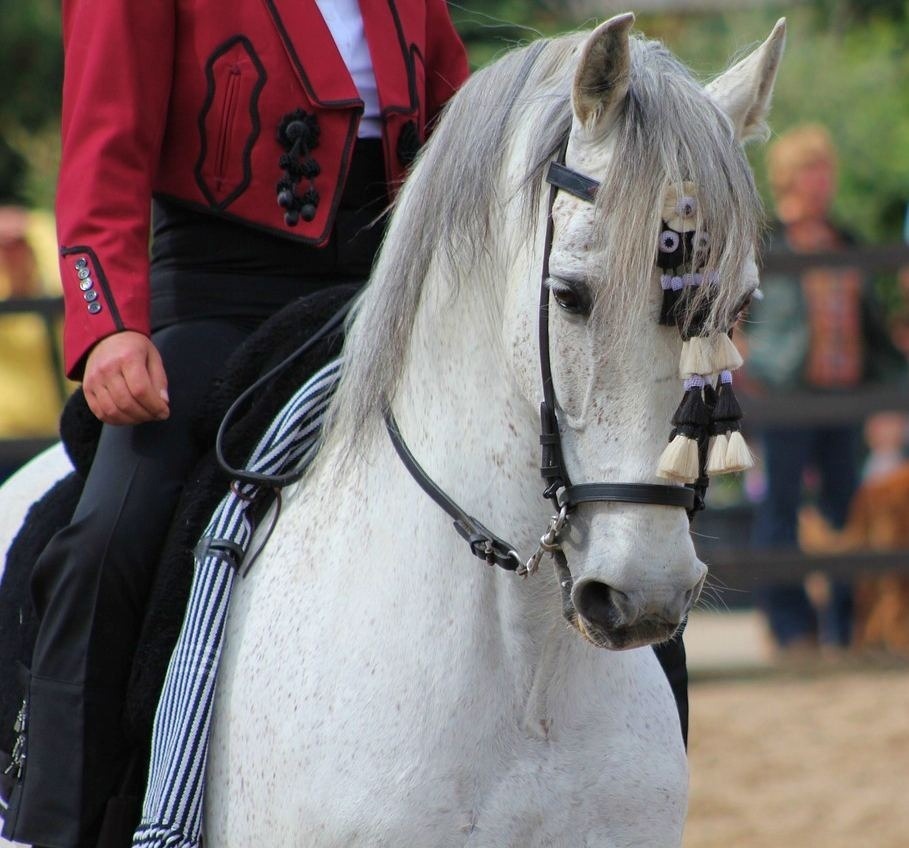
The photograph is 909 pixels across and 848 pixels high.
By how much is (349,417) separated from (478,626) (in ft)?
1.34

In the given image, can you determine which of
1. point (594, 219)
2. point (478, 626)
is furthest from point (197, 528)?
point (594, 219)

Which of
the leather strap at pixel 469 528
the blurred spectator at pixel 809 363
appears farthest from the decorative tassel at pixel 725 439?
the blurred spectator at pixel 809 363

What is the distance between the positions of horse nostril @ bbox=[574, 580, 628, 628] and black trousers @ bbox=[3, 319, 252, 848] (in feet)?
2.65

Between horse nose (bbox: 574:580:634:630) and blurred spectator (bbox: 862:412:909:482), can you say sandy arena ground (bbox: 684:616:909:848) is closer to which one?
blurred spectator (bbox: 862:412:909:482)

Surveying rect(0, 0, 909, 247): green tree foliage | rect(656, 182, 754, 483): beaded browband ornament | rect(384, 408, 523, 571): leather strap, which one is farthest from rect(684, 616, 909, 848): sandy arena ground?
rect(0, 0, 909, 247): green tree foliage

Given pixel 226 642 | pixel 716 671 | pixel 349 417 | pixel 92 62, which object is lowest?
pixel 716 671

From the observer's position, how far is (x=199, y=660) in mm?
2439

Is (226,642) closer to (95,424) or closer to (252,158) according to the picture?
(95,424)

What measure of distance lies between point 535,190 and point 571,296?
19 centimetres

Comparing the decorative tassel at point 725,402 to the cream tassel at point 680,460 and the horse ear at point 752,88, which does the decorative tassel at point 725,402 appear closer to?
the cream tassel at point 680,460

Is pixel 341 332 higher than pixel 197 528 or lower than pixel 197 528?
higher

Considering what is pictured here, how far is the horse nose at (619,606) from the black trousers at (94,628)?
0.81 meters

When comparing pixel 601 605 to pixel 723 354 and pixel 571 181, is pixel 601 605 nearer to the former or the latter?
pixel 723 354

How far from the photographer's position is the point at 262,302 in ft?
9.29
